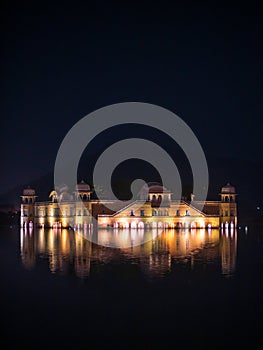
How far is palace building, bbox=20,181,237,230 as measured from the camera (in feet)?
196

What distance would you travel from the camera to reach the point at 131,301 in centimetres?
1789

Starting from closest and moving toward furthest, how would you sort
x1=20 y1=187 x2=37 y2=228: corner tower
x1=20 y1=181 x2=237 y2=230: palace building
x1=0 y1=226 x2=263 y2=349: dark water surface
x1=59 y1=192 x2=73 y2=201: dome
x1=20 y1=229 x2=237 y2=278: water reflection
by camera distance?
1. x1=0 y1=226 x2=263 y2=349: dark water surface
2. x1=20 y1=229 x2=237 y2=278: water reflection
3. x1=20 y1=181 x2=237 y2=230: palace building
4. x1=59 y1=192 x2=73 y2=201: dome
5. x1=20 y1=187 x2=37 y2=228: corner tower

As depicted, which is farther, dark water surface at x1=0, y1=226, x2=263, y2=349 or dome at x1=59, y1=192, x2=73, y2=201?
dome at x1=59, y1=192, x2=73, y2=201

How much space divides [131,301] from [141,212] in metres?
42.2

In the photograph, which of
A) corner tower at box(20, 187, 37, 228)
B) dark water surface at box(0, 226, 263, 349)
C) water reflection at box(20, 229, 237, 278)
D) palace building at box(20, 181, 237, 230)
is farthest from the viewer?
corner tower at box(20, 187, 37, 228)

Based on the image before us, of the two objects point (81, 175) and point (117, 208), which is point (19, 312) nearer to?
point (117, 208)

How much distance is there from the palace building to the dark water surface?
98.3 ft

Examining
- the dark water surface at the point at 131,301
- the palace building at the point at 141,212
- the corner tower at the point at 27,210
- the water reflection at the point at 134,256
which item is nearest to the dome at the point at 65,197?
the palace building at the point at 141,212

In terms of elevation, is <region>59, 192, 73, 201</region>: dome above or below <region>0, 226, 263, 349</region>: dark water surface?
above

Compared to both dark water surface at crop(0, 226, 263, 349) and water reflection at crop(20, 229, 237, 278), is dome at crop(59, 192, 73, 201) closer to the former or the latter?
water reflection at crop(20, 229, 237, 278)

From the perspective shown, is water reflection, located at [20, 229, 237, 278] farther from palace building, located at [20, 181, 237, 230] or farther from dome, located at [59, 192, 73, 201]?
dome, located at [59, 192, 73, 201]

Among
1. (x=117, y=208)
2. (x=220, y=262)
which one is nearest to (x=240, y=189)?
(x=117, y=208)

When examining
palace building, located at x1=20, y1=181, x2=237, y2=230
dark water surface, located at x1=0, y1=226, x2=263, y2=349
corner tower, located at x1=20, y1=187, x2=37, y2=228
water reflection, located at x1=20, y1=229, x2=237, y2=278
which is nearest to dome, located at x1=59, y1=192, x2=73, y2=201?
palace building, located at x1=20, y1=181, x2=237, y2=230

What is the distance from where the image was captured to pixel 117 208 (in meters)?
63.7
